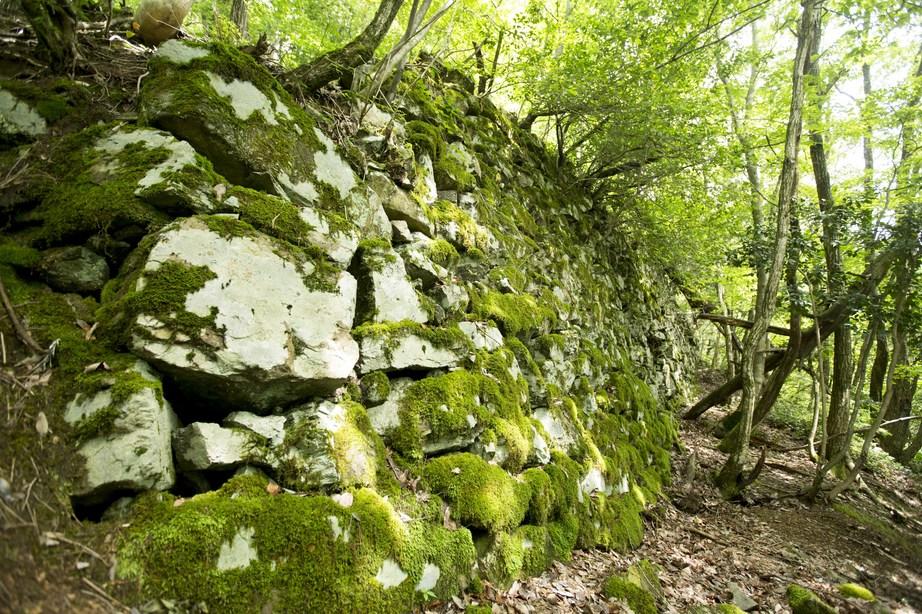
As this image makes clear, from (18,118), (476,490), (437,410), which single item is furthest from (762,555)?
(18,118)

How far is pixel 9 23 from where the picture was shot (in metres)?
3.69

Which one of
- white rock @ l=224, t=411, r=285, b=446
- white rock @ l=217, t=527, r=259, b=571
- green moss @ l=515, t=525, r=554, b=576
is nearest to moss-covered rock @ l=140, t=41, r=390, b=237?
white rock @ l=224, t=411, r=285, b=446

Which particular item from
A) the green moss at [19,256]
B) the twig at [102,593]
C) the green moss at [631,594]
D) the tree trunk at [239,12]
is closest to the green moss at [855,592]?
the green moss at [631,594]

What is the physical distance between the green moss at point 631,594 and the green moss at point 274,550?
1.65 metres

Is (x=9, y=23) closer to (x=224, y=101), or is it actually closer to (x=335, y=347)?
(x=224, y=101)

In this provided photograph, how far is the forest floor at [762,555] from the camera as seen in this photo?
3.75m

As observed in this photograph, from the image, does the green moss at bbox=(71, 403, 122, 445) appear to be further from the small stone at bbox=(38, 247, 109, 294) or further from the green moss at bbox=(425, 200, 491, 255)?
the green moss at bbox=(425, 200, 491, 255)

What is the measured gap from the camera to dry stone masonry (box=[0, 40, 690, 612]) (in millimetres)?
2199

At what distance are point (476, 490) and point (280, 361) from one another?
6.10ft

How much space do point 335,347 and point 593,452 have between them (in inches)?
158

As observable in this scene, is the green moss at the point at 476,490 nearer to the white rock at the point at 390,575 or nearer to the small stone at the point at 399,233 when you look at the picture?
the white rock at the point at 390,575

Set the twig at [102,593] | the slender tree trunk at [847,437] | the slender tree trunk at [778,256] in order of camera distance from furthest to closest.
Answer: the slender tree trunk at [847,437], the slender tree trunk at [778,256], the twig at [102,593]

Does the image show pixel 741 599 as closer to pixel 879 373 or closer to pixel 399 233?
pixel 399 233

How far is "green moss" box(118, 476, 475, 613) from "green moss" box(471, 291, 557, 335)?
2.69m
